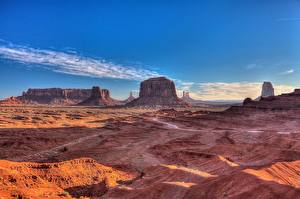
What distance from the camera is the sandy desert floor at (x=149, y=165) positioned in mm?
15180

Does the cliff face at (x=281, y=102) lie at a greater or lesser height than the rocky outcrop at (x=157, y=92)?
lesser

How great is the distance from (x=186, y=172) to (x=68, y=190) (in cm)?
625

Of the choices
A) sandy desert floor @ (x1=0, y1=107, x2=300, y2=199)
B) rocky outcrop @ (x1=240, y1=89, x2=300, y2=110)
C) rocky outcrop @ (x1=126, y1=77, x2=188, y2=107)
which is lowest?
sandy desert floor @ (x1=0, y1=107, x2=300, y2=199)

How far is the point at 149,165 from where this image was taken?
24453 millimetres

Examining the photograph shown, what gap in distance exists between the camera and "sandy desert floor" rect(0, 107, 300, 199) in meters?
15.2

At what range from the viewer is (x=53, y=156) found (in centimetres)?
2753

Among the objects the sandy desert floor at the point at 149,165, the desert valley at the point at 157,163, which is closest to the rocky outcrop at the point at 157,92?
the desert valley at the point at 157,163

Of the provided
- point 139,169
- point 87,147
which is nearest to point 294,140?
point 139,169

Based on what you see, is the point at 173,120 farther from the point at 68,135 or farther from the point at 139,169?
the point at 139,169

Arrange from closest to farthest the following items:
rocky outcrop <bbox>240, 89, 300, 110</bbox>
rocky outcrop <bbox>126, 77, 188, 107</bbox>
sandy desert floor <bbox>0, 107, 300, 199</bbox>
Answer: sandy desert floor <bbox>0, 107, 300, 199</bbox>
rocky outcrop <bbox>240, 89, 300, 110</bbox>
rocky outcrop <bbox>126, 77, 188, 107</bbox>

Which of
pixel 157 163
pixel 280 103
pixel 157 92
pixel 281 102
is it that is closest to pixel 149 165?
pixel 157 163

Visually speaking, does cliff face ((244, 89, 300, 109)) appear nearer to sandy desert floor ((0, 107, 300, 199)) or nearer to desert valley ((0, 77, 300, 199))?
desert valley ((0, 77, 300, 199))

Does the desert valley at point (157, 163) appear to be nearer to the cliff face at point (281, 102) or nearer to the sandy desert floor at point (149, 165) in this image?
the sandy desert floor at point (149, 165)

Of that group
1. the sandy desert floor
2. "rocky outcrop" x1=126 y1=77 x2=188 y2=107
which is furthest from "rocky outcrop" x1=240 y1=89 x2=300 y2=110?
"rocky outcrop" x1=126 y1=77 x2=188 y2=107
